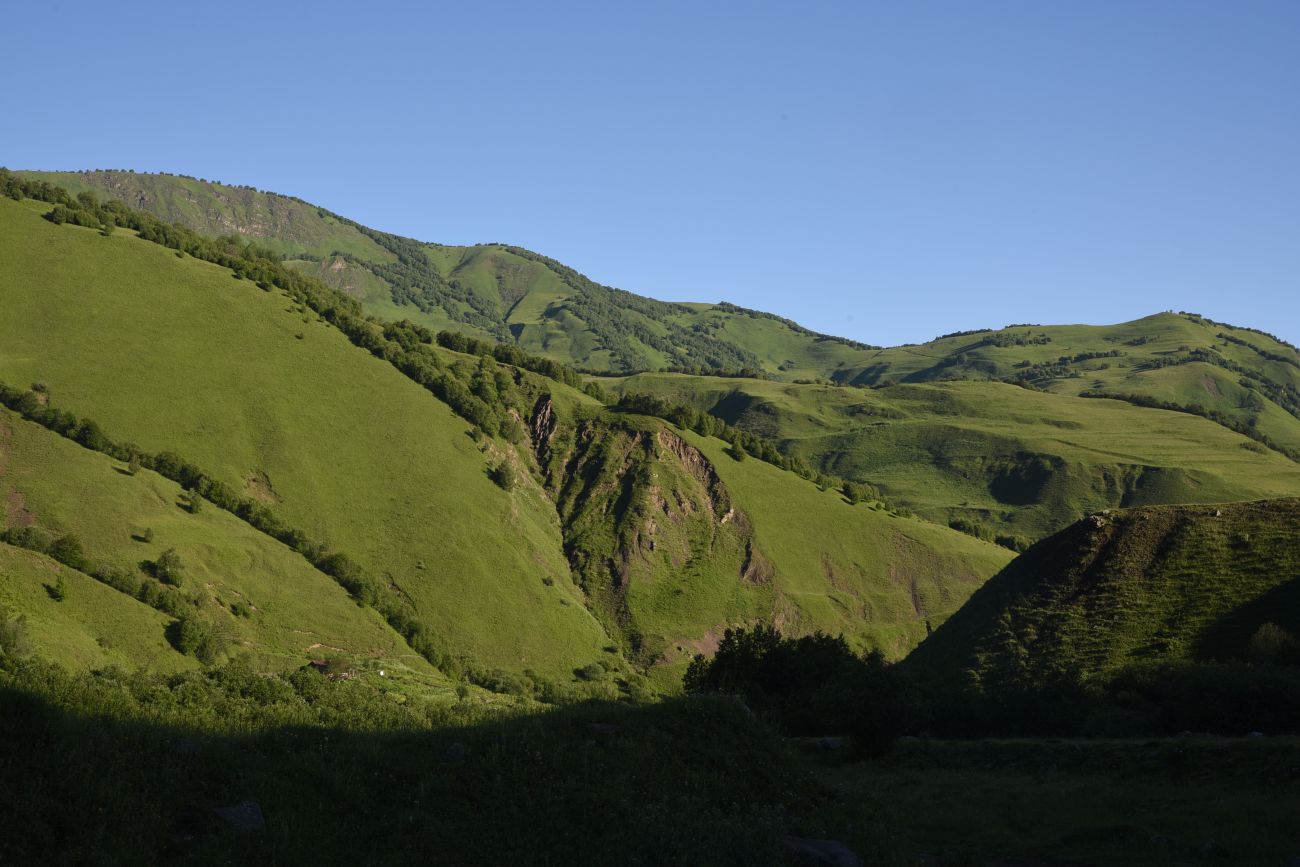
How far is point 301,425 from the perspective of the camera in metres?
166

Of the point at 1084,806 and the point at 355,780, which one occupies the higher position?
the point at 355,780

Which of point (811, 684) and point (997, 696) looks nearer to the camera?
point (997, 696)

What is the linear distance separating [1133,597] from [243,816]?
83.6m

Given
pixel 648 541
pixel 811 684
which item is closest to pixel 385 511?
pixel 648 541

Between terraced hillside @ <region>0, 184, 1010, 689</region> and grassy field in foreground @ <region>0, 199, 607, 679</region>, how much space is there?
42 centimetres

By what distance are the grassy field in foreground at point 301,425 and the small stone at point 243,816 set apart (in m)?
119

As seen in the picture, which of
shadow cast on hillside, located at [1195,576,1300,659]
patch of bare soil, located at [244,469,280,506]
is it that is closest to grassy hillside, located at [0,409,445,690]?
patch of bare soil, located at [244,469,280,506]

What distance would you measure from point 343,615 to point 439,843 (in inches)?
4475

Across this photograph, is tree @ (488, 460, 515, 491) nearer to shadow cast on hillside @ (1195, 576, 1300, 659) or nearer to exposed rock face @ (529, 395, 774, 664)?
exposed rock face @ (529, 395, 774, 664)

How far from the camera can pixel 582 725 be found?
85.8 feet

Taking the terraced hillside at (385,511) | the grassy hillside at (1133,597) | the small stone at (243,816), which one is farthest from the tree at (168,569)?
the small stone at (243,816)

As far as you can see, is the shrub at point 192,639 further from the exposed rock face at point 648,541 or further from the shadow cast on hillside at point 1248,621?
the shadow cast on hillside at point 1248,621

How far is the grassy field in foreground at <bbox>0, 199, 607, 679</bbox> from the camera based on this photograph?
14462 centimetres

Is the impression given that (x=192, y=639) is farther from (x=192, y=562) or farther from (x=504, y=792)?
(x=504, y=792)
